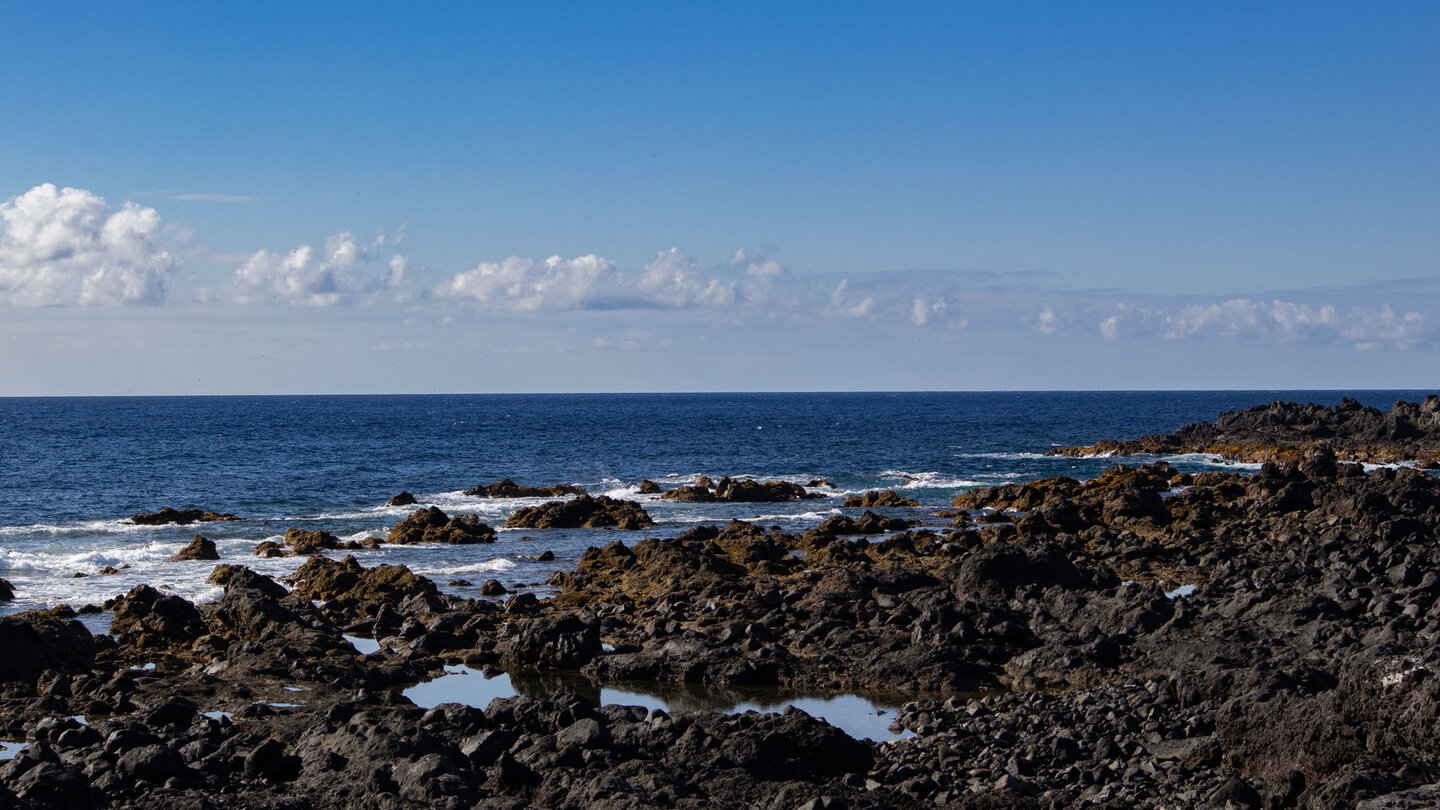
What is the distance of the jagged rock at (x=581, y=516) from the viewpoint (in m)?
51.2

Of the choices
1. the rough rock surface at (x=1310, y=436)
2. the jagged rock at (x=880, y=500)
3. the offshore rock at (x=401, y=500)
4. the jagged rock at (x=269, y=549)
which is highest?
the rough rock surface at (x=1310, y=436)

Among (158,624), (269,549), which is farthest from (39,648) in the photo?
(269,549)

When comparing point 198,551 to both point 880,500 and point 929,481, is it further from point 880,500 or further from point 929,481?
point 929,481

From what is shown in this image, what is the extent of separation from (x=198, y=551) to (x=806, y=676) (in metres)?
26.7

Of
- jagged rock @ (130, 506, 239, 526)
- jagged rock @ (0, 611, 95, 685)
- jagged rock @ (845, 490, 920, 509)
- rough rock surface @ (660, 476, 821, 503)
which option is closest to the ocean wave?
rough rock surface @ (660, 476, 821, 503)

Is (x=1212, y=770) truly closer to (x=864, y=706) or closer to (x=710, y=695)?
(x=864, y=706)

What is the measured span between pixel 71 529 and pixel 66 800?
3938cm

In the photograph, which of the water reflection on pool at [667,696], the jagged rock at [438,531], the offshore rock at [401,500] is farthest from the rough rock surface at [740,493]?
the water reflection on pool at [667,696]

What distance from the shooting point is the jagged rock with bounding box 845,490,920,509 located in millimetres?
58188

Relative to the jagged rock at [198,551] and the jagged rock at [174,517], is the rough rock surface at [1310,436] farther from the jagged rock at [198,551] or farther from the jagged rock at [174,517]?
the jagged rock at [198,551]

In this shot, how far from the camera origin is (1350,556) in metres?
31.0

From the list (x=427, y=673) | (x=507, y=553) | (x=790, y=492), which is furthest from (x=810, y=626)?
(x=790, y=492)

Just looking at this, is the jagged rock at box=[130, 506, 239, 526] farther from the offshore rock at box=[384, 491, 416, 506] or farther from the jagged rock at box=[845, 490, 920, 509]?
the jagged rock at box=[845, 490, 920, 509]

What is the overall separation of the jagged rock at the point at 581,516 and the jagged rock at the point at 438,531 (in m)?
3.87
